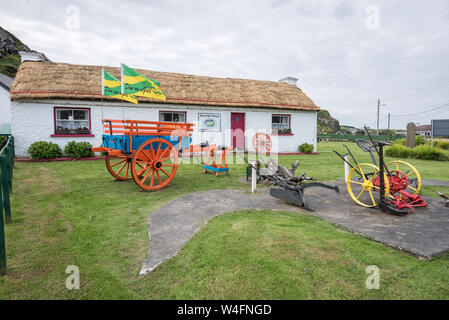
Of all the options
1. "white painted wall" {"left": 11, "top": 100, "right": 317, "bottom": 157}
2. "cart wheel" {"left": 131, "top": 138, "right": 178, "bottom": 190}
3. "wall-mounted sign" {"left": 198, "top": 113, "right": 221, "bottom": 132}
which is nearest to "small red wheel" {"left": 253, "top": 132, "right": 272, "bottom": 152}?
"white painted wall" {"left": 11, "top": 100, "right": 317, "bottom": 157}

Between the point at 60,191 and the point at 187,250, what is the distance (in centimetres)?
449

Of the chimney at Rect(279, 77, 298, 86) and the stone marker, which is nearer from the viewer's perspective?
the stone marker

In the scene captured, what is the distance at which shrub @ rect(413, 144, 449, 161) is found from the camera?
12758 mm

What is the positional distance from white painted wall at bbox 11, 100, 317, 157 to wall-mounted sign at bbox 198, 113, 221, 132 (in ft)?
0.73

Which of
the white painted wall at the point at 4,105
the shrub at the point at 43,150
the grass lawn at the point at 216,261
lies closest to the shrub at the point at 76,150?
the shrub at the point at 43,150

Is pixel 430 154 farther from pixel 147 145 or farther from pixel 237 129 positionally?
pixel 147 145

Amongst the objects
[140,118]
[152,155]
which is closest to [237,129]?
[140,118]

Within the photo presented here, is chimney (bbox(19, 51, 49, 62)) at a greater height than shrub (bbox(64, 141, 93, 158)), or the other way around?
chimney (bbox(19, 51, 49, 62))

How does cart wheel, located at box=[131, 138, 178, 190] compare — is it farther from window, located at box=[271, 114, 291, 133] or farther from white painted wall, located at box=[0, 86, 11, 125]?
white painted wall, located at box=[0, 86, 11, 125]
